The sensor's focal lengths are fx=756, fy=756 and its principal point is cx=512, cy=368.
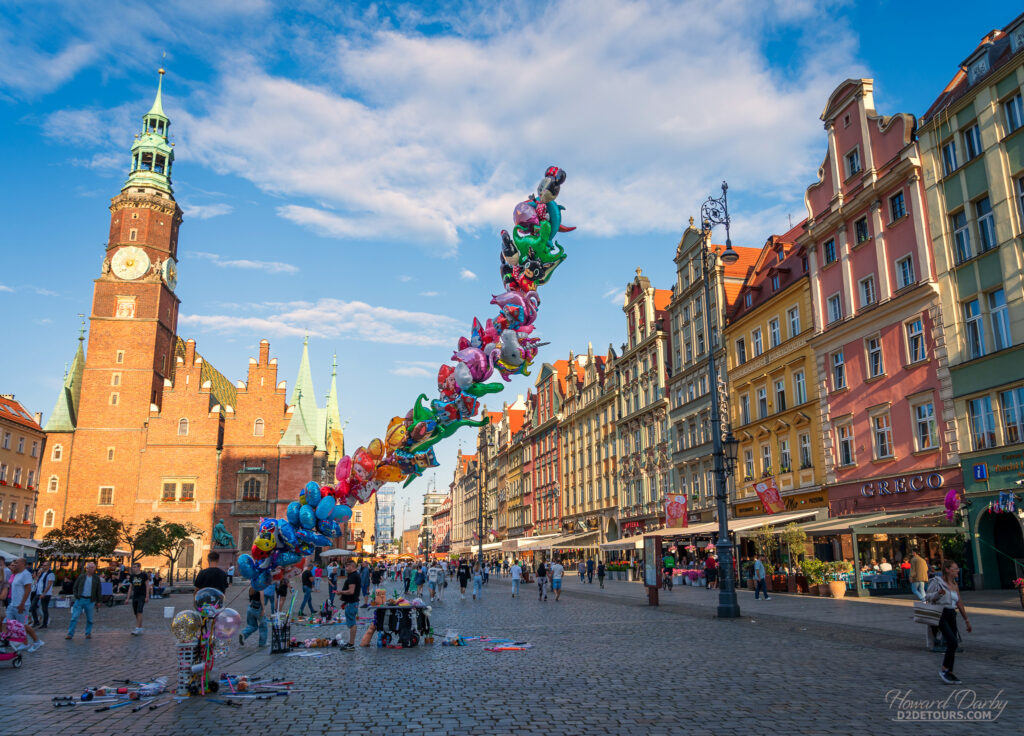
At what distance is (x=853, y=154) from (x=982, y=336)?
10467 mm

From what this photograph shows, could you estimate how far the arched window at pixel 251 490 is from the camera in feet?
203

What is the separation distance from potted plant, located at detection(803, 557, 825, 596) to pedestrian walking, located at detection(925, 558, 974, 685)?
54.0ft

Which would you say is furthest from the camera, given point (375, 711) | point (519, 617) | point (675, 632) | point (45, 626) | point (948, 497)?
point (948, 497)

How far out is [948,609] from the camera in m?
10.4

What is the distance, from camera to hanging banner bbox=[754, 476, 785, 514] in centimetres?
3291

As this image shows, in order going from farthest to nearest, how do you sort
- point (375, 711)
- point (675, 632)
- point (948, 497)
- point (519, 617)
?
point (948, 497) → point (519, 617) → point (675, 632) → point (375, 711)

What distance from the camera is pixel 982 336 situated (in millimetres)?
24625

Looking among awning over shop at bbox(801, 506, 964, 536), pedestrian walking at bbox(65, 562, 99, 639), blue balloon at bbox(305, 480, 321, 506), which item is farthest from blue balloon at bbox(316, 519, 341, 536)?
awning over shop at bbox(801, 506, 964, 536)

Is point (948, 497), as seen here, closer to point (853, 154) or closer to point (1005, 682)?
point (853, 154)

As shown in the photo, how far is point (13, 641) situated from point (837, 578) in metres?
23.7

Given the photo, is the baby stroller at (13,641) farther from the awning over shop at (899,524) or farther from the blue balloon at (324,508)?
the awning over shop at (899,524)

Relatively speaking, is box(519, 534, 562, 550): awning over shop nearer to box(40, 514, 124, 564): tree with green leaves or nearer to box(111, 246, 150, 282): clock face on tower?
box(40, 514, 124, 564): tree with green leaves

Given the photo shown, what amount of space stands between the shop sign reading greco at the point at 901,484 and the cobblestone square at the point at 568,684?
10.5m

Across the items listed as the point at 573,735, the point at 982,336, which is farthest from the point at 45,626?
the point at 982,336
